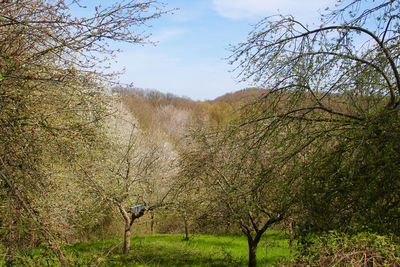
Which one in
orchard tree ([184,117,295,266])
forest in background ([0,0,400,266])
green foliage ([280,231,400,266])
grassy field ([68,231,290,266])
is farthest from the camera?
grassy field ([68,231,290,266])

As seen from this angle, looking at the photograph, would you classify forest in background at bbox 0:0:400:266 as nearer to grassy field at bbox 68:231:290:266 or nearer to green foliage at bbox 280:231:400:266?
green foliage at bbox 280:231:400:266

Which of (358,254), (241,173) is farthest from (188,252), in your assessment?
(358,254)

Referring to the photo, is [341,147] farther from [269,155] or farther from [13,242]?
[13,242]

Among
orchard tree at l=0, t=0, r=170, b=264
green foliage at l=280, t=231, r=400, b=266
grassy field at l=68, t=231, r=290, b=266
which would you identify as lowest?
grassy field at l=68, t=231, r=290, b=266

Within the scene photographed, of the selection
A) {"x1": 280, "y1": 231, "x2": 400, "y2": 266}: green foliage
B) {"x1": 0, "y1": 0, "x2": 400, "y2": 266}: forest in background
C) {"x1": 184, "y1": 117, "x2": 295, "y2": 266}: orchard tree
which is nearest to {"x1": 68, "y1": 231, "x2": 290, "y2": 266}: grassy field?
{"x1": 184, "y1": 117, "x2": 295, "y2": 266}: orchard tree

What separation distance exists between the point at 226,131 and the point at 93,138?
2.34m

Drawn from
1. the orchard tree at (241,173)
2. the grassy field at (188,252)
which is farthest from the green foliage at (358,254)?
the grassy field at (188,252)

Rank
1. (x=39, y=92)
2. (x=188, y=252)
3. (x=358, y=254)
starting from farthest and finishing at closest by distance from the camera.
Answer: (x=188, y=252) → (x=39, y=92) → (x=358, y=254)

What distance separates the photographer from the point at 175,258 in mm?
9938

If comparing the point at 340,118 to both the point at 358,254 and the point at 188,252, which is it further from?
the point at 188,252

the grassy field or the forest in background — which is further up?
the forest in background

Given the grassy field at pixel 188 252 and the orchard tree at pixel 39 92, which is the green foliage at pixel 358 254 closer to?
the orchard tree at pixel 39 92

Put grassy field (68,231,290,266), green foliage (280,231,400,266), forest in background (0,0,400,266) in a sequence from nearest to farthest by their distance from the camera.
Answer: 1. green foliage (280,231,400,266)
2. forest in background (0,0,400,266)
3. grassy field (68,231,290,266)

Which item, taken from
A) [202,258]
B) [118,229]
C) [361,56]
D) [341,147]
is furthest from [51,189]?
[118,229]
